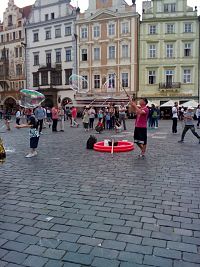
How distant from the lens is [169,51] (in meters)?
42.8

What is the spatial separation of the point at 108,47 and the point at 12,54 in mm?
19814

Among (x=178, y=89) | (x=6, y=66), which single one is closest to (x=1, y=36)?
(x=6, y=66)

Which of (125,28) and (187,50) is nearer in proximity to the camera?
(187,50)

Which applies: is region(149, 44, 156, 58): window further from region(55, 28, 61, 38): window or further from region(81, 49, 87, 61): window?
region(55, 28, 61, 38): window

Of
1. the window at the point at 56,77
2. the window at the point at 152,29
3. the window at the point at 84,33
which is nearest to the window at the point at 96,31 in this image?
the window at the point at 84,33

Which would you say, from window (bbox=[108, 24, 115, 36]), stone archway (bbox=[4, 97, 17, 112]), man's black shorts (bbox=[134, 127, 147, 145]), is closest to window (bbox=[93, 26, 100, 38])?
window (bbox=[108, 24, 115, 36])

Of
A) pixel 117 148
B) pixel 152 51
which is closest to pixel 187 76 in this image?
pixel 152 51

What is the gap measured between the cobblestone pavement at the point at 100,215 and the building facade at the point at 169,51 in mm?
35707

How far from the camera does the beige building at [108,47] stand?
43.6 meters

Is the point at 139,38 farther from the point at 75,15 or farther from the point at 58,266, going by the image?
the point at 58,266

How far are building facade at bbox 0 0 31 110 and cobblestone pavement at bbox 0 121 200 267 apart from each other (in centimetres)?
4933

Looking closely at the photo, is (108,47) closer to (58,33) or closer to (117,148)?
(58,33)

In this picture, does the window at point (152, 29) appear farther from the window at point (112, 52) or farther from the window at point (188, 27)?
the window at point (112, 52)

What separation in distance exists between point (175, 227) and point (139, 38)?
42.2 m
